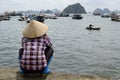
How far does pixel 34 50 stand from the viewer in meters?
6.05

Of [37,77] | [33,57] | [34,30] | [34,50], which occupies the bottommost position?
[37,77]

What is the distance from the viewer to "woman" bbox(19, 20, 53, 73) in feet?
19.8

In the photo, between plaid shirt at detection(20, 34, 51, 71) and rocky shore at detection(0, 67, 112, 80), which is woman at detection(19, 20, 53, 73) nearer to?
plaid shirt at detection(20, 34, 51, 71)

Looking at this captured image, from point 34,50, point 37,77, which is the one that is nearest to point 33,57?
point 34,50

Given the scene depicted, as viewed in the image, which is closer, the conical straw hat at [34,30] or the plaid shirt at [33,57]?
the plaid shirt at [33,57]

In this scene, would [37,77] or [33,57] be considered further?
[37,77]

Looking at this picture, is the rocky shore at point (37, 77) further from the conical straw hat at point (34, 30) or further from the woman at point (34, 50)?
the conical straw hat at point (34, 30)

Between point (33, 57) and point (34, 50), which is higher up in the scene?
point (34, 50)

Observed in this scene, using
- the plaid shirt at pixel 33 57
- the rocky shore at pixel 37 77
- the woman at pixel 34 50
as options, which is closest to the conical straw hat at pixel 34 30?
the woman at pixel 34 50

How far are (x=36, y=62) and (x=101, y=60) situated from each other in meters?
15.8

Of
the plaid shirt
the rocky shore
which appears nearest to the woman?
the plaid shirt

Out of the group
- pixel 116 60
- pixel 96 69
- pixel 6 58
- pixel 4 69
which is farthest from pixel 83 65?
pixel 4 69

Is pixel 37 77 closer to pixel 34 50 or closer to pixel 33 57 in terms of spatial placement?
pixel 33 57

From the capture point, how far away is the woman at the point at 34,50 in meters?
6.03
